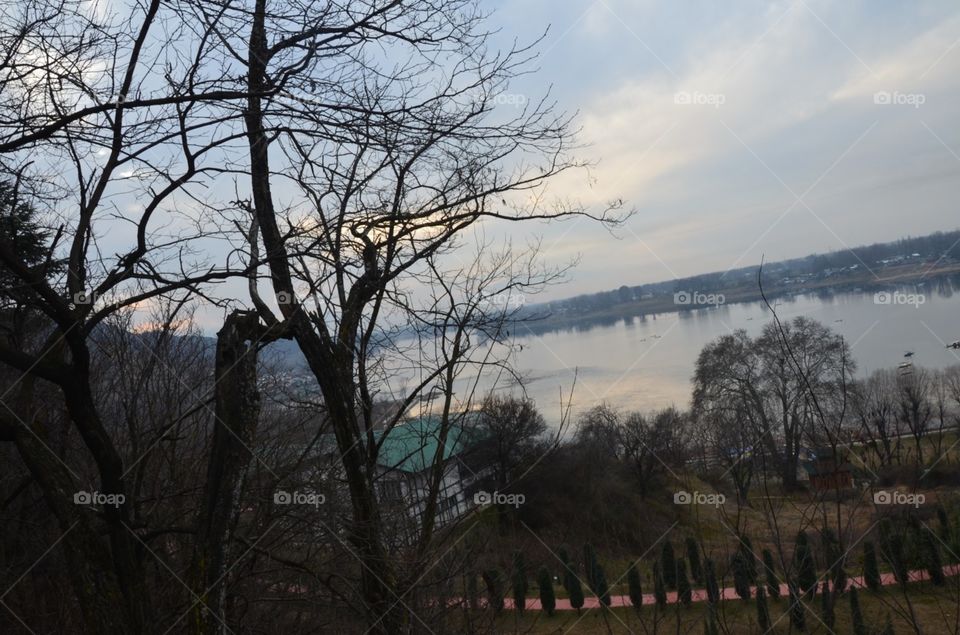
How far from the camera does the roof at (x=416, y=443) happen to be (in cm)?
465

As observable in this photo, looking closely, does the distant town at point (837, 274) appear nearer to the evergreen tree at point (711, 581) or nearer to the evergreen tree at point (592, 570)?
the evergreen tree at point (592, 570)

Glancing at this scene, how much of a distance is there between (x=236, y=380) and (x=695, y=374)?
29.8ft

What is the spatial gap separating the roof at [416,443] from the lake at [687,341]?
1.50ft

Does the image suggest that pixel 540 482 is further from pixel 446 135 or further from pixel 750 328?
pixel 446 135

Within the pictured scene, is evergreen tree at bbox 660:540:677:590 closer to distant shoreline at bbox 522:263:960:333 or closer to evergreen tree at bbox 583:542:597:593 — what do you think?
evergreen tree at bbox 583:542:597:593

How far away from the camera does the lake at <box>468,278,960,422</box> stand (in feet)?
19.9

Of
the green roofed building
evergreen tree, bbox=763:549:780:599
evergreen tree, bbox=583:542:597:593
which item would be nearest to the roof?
the green roofed building

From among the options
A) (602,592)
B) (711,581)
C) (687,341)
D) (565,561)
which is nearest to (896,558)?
(711,581)

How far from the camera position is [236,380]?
3.05 metres

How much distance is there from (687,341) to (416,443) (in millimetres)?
8677

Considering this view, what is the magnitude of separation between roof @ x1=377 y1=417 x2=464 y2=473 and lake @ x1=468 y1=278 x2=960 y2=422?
457mm

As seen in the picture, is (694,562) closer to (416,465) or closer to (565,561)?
(565,561)

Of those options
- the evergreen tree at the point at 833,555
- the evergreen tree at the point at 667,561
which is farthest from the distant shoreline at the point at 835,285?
the evergreen tree at the point at 833,555

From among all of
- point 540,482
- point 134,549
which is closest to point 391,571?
point 134,549
